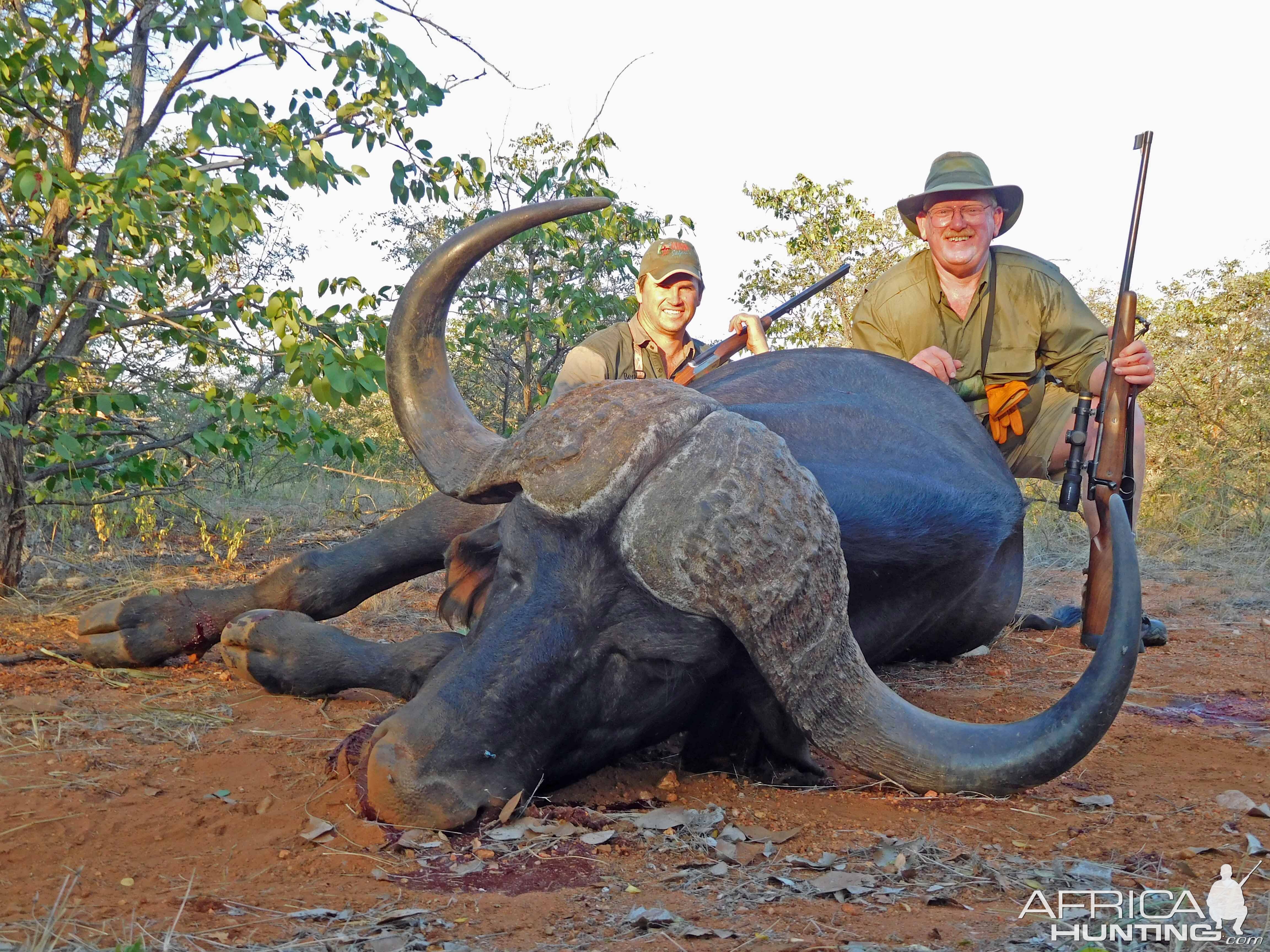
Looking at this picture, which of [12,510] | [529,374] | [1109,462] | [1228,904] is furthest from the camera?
[529,374]

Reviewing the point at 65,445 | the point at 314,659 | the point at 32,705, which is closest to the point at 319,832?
the point at 314,659

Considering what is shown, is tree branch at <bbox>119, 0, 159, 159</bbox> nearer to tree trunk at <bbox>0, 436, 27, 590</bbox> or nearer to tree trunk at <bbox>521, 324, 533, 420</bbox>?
tree trunk at <bbox>0, 436, 27, 590</bbox>

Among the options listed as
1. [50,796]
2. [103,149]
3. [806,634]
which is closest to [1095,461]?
[806,634]

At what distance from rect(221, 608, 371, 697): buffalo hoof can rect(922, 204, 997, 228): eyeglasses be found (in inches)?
129

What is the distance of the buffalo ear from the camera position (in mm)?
3068

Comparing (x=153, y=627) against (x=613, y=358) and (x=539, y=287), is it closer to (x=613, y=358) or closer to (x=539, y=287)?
(x=613, y=358)

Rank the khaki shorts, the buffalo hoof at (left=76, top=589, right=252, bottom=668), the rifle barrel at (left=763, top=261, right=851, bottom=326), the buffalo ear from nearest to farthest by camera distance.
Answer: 1. the buffalo ear
2. the buffalo hoof at (left=76, top=589, right=252, bottom=668)
3. the khaki shorts
4. the rifle barrel at (left=763, top=261, right=851, bottom=326)

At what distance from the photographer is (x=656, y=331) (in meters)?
5.55

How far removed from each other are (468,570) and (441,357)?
0.63 metres

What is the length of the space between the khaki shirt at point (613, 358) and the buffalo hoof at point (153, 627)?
1958mm

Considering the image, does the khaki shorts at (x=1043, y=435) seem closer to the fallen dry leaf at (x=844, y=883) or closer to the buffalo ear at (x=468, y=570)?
the buffalo ear at (x=468, y=570)

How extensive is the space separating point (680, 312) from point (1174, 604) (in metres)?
3.31

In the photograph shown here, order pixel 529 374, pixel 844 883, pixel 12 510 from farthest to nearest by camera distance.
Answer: pixel 529 374
pixel 12 510
pixel 844 883

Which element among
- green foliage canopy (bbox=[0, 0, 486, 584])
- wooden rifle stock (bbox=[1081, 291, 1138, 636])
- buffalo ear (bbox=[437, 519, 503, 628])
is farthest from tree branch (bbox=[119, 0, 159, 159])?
wooden rifle stock (bbox=[1081, 291, 1138, 636])
